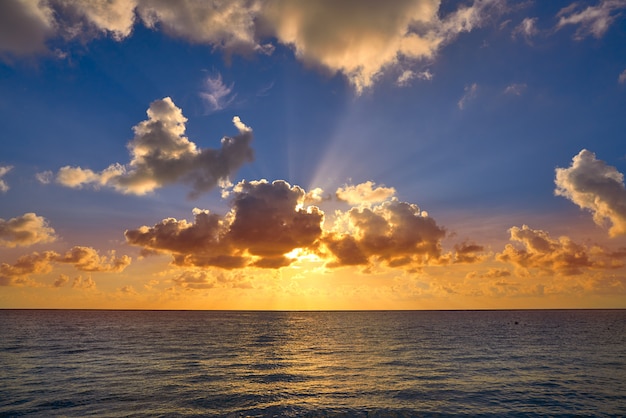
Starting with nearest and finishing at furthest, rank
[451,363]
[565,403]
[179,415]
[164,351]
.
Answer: [179,415] → [565,403] → [451,363] → [164,351]

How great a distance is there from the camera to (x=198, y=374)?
49.0 metres

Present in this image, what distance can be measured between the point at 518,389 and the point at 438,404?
13.4 meters

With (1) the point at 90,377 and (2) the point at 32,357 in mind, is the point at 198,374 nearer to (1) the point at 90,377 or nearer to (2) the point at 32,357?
(1) the point at 90,377

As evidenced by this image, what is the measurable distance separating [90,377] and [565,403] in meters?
54.6

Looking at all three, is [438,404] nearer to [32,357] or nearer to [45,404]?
[45,404]

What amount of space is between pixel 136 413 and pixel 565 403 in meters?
41.3

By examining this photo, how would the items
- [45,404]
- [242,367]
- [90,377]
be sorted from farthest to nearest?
[242,367]
[90,377]
[45,404]

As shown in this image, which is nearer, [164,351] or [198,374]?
[198,374]

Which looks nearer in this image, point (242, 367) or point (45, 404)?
point (45, 404)

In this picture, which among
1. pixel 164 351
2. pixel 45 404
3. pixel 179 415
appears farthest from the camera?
pixel 164 351

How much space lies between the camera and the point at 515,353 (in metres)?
73.1

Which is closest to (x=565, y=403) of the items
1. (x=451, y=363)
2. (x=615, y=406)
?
(x=615, y=406)

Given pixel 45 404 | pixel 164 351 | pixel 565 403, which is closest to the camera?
pixel 45 404

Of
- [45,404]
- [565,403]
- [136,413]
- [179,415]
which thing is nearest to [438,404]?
[565,403]
